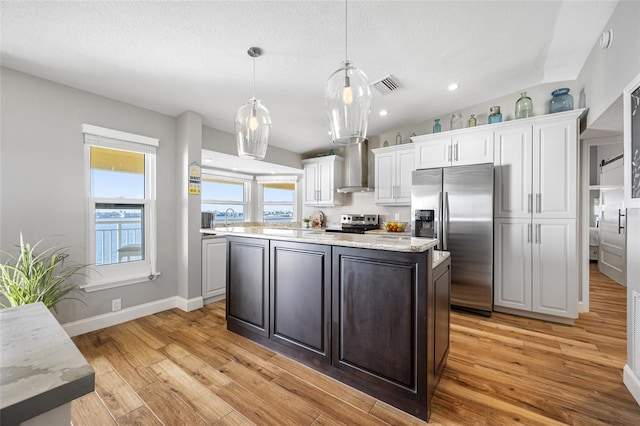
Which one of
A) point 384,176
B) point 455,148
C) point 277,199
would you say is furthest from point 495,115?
point 277,199

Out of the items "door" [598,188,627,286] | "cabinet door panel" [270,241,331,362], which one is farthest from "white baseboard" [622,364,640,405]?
"door" [598,188,627,286]

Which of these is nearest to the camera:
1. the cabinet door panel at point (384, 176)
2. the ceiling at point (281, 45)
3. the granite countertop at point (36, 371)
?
the granite countertop at point (36, 371)

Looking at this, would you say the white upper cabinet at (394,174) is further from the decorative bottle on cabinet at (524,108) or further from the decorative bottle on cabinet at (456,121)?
the decorative bottle on cabinet at (524,108)

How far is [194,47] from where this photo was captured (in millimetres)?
2170

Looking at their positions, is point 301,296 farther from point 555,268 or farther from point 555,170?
→ point 555,170

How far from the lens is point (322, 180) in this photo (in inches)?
201

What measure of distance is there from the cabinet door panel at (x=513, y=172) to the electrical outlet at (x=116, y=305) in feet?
14.7

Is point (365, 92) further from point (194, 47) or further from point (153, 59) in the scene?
point (153, 59)

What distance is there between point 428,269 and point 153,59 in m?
2.72

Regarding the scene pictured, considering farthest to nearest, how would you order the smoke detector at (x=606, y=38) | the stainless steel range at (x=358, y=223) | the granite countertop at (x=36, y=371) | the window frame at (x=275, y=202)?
1. the window frame at (x=275, y=202)
2. the stainless steel range at (x=358, y=223)
3. the smoke detector at (x=606, y=38)
4. the granite countertop at (x=36, y=371)

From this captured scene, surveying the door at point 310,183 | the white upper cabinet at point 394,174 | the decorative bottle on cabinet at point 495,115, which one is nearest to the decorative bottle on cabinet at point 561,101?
the decorative bottle on cabinet at point 495,115

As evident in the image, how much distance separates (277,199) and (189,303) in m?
2.86

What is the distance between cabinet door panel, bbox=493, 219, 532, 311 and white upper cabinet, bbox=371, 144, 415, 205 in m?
1.33

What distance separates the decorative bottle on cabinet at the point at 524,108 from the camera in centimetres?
321
